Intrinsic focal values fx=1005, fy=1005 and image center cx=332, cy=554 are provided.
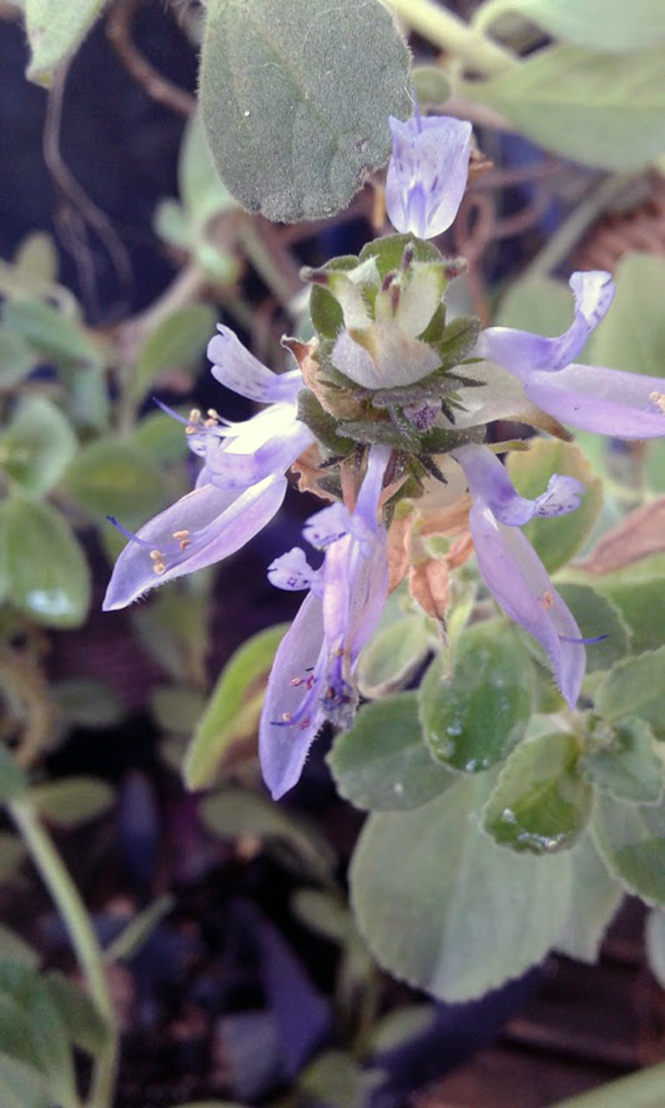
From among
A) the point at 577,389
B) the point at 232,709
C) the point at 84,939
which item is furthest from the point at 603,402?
the point at 84,939

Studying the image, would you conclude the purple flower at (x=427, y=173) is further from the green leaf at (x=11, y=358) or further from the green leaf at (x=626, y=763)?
the green leaf at (x=11, y=358)

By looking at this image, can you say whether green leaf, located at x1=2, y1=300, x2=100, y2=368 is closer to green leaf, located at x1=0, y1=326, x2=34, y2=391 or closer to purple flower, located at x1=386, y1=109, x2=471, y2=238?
green leaf, located at x1=0, y1=326, x2=34, y2=391

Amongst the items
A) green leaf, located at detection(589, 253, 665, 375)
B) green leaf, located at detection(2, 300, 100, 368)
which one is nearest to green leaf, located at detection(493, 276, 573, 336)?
green leaf, located at detection(589, 253, 665, 375)

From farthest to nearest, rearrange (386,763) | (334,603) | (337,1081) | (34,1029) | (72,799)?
(72,799) < (337,1081) < (34,1029) < (386,763) < (334,603)

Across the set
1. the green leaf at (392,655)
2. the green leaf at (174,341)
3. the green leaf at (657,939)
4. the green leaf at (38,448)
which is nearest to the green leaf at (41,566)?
the green leaf at (38,448)

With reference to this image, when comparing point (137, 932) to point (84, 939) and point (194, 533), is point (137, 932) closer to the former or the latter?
point (84, 939)

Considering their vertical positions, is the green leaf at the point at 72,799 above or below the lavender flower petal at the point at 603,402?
below

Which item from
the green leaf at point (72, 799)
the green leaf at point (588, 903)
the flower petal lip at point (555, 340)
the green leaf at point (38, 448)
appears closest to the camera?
the flower petal lip at point (555, 340)
